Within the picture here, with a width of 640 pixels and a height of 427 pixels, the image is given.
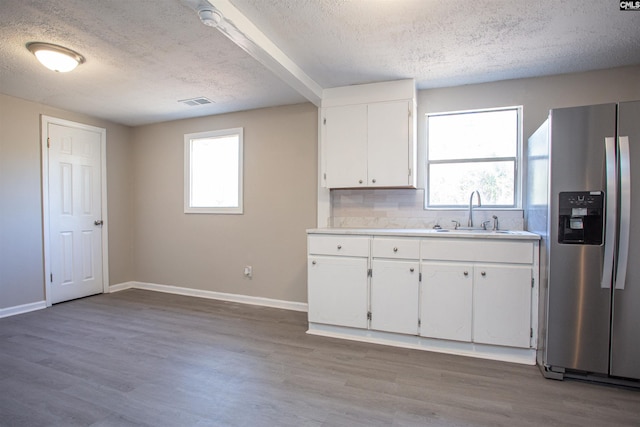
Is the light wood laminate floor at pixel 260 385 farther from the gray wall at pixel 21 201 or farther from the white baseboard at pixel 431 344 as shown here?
the gray wall at pixel 21 201

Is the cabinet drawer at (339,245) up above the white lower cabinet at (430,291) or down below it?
above

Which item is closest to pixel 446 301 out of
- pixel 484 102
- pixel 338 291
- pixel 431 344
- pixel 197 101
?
pixel 431 344

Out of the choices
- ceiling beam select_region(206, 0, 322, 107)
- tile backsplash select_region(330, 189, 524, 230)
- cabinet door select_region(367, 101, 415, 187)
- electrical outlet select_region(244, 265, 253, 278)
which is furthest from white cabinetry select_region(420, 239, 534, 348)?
electrical outlet select_region(244, 265, 253, 278)

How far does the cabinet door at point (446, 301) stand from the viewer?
2.54 meters

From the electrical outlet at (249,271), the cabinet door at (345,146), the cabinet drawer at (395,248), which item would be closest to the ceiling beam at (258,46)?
the cabinet door at (345,146)

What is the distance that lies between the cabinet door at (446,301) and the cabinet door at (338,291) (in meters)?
0.51

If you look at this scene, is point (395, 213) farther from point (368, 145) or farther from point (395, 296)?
point (395, 296)

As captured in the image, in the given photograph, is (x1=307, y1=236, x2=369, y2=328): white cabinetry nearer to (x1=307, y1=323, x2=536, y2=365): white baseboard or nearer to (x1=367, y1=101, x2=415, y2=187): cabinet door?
(x1=307, y1=323, x2=536, y2=365): white baseboard

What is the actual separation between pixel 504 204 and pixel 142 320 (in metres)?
3.81

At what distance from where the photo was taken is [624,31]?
7.25 feet

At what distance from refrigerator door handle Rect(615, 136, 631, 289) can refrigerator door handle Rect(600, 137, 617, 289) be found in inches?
1.3

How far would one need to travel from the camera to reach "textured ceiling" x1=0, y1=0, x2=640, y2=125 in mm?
2016

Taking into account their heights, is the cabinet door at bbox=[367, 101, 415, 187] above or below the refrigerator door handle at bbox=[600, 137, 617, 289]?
above

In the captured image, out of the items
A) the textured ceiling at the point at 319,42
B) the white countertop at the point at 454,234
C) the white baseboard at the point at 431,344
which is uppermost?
the textured ceiling at the point at 319,42
